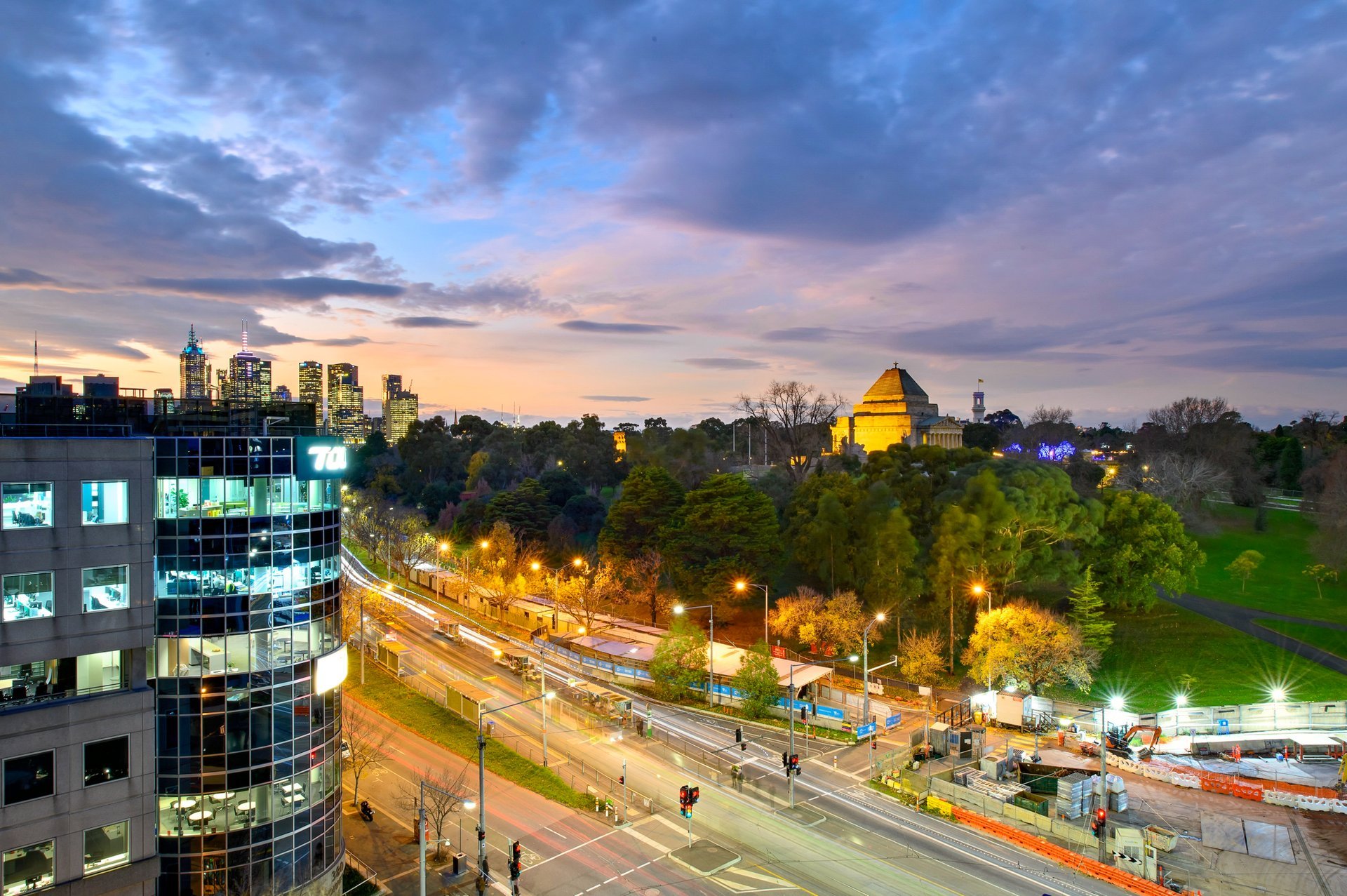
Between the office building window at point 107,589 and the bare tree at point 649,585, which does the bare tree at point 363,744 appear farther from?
the bare tree at point 649,585

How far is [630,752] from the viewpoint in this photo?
45500 mm

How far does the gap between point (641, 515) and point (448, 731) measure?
31.3 meters

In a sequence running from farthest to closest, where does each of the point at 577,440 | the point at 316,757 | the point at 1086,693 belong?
the point at 577,440
the point at 1086,693
the point at 316,757

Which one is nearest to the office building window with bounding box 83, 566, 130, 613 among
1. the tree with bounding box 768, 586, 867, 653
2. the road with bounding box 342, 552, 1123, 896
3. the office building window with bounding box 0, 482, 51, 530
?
the office building window with bounding box 0, 482, 51, 530

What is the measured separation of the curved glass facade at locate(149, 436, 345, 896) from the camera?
27969 mm

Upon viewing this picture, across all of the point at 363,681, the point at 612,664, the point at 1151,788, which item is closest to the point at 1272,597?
the point at 1151,788

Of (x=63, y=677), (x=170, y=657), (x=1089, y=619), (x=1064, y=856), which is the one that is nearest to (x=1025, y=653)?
(x=1089, y=619)

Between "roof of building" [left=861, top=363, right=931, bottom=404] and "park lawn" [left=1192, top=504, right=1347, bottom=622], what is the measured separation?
5013 centimetres

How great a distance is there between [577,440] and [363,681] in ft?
312

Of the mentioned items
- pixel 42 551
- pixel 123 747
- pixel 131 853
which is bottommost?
pixel 131 853

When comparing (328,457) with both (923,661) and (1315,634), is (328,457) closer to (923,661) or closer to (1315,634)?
(923,661)

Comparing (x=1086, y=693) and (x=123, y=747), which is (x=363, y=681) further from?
(x=1086, y=693)

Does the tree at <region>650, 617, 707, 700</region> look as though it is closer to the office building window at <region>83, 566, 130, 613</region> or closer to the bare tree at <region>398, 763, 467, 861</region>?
the bare tree at <region>398, 763, 467, 861</region>

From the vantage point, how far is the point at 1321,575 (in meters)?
71.6
